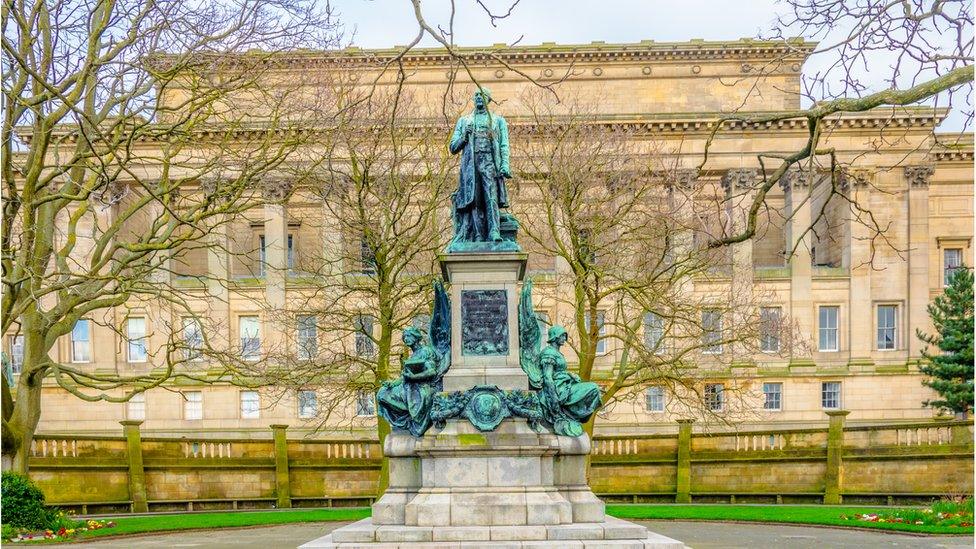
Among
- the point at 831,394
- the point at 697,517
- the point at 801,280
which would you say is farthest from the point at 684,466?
the point at 801,280

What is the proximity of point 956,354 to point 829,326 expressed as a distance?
1181 centimetres

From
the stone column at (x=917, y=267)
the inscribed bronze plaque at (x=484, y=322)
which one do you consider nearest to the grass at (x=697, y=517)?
the inscribed bronze plaque at (x=484, y=322)

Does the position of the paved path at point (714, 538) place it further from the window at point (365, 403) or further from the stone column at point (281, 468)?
the stone column at point (281, 468)

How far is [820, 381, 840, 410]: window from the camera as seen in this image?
Answer: 2425 inches

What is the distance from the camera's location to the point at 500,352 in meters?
16.5

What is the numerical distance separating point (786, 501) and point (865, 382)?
86.3 feet

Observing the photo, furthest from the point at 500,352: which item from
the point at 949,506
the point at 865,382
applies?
the point at 865,382

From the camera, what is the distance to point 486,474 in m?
15.4

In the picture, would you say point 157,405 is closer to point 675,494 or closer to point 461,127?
point 675,494

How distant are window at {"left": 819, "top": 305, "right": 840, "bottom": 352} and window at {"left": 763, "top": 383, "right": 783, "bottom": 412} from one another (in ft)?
13.6

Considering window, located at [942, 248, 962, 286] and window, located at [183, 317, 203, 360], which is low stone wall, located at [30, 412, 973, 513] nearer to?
window, located at [183, 317, 203, 360]

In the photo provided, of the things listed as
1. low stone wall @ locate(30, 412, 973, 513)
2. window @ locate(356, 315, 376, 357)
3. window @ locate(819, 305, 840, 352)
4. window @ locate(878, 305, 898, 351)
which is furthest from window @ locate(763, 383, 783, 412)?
window @ locate(356, 315, 376, 357)

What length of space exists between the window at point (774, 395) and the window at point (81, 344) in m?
39.2

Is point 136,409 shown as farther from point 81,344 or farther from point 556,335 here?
point 556,335
